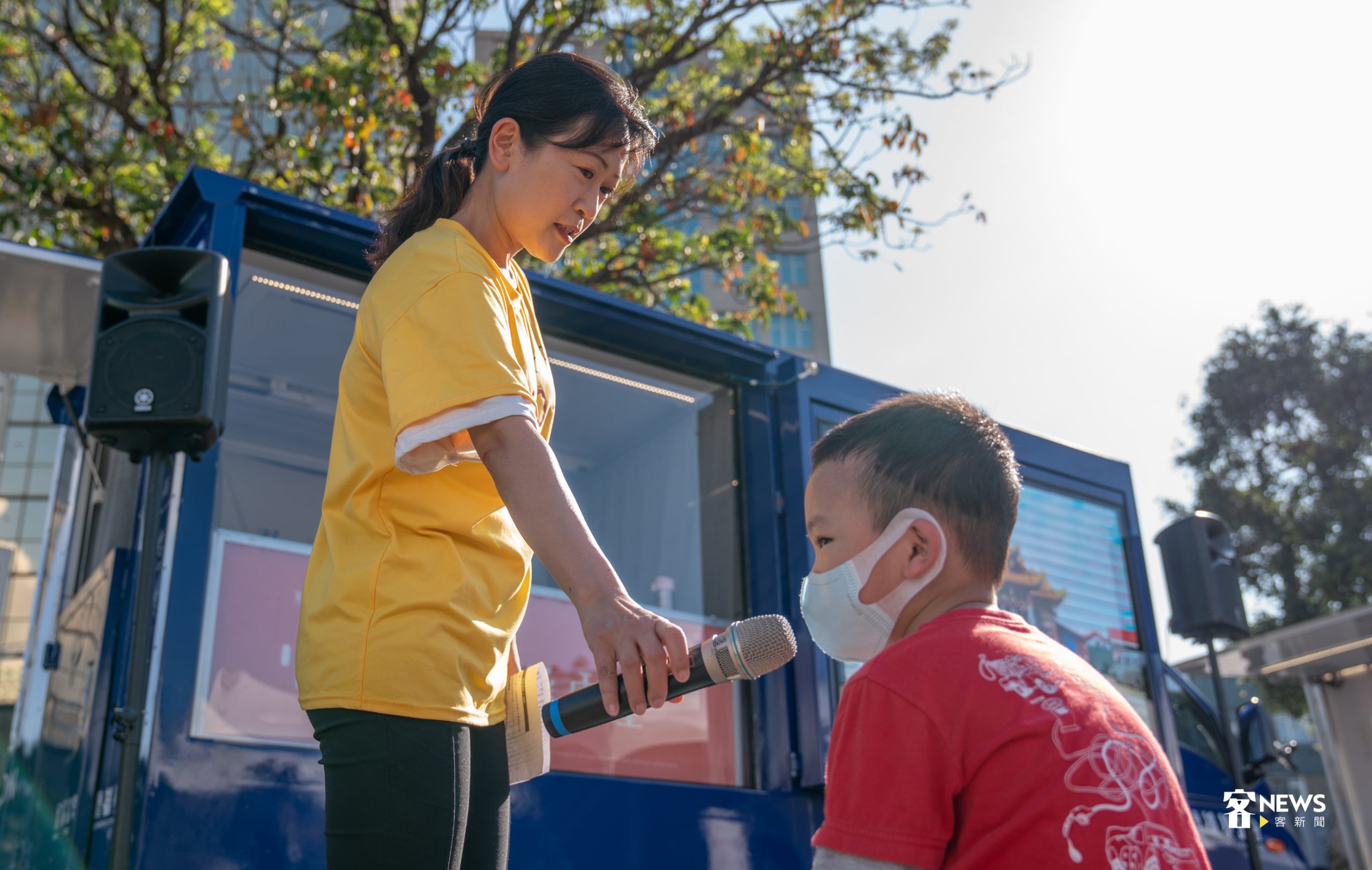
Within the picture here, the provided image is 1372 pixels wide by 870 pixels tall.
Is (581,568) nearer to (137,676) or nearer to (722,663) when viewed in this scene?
(722,663)

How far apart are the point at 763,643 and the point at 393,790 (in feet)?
1.72

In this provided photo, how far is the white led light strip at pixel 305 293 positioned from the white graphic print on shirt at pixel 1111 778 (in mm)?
3157

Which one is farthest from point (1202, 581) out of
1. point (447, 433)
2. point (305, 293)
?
point (447, 433)

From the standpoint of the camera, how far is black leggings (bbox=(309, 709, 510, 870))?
139 cm

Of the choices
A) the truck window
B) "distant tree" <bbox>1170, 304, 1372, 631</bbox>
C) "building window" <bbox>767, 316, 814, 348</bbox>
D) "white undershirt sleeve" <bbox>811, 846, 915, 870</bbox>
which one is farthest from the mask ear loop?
"building window" <bbox>767, 316, 814, 348</bbox>

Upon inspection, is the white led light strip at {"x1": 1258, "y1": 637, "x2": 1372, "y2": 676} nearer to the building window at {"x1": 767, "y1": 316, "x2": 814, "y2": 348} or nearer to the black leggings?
the black leggings

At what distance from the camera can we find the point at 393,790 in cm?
141

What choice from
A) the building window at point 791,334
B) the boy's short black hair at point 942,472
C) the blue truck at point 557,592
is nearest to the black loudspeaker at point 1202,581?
the blue truck at point 557,592

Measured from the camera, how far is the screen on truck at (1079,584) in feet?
16.0

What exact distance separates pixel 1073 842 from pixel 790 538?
3044mm

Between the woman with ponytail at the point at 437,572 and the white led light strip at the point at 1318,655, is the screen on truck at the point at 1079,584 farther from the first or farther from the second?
the white led light strip at the point at 1318,655

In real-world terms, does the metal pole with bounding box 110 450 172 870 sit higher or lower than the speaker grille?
lower

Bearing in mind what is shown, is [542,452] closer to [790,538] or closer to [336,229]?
[336,229]

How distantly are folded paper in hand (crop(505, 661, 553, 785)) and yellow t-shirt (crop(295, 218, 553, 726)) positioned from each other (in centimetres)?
3
